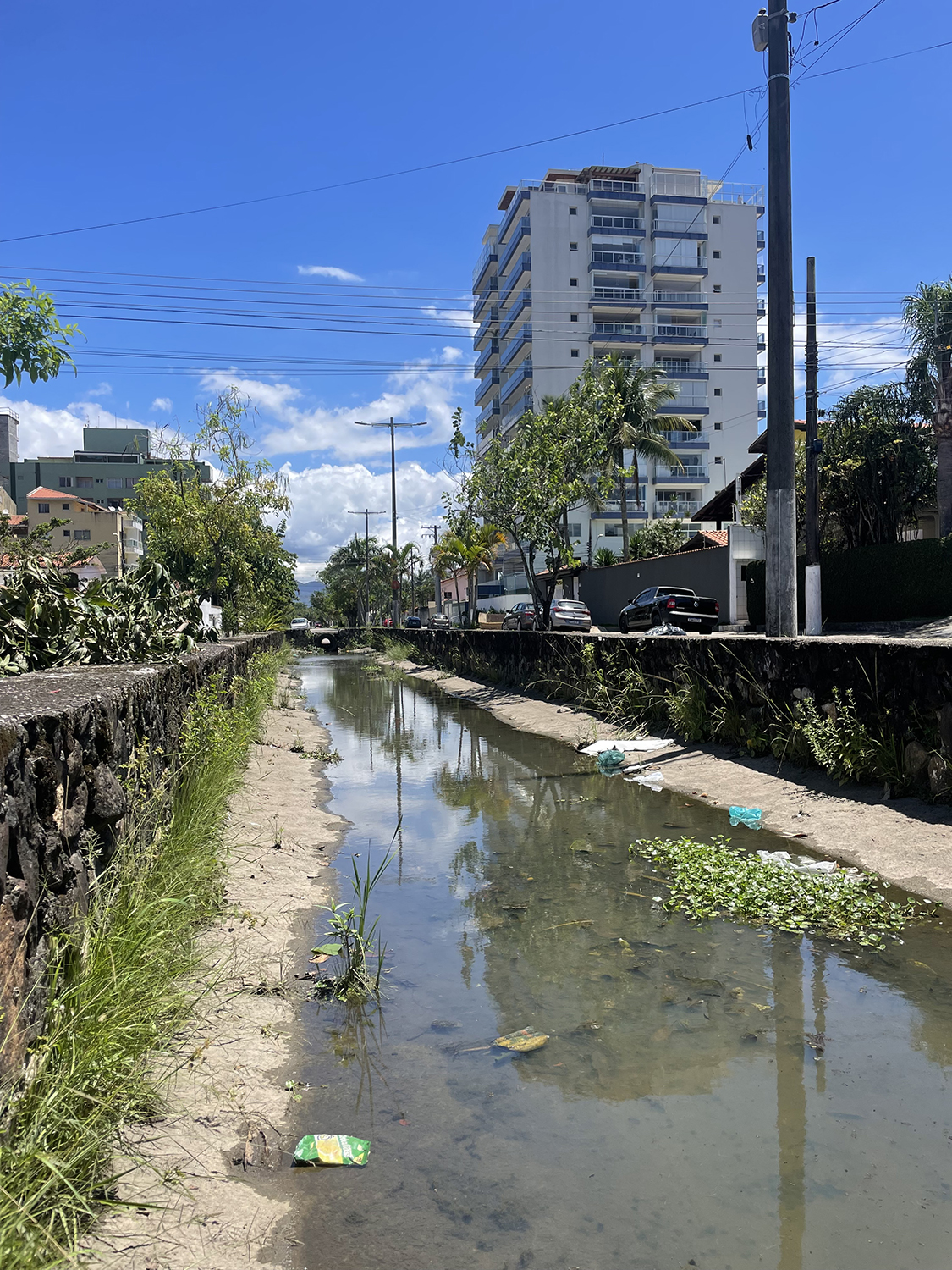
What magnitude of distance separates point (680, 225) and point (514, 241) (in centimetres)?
1356

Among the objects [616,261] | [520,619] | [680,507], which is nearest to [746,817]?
[520,619]

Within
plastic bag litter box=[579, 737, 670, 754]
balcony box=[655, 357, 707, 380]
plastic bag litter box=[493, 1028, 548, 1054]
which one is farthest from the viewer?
balcony box=[655, 357, 707, 380]

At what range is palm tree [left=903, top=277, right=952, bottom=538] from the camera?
2722 centimetres

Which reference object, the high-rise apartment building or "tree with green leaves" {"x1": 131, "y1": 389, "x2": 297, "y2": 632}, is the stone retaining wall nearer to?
"tree with green leaves" {"x1": 131, "y1": 389, "x2": 297, "y2": 632}

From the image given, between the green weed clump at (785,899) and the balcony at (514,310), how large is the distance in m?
73.2

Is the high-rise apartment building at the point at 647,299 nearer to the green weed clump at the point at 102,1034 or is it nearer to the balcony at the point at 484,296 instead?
the balcony at the point at 484,296

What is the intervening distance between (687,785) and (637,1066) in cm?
660

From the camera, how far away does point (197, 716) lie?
8461mm

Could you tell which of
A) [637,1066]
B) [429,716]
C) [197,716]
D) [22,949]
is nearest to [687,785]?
[197,716]

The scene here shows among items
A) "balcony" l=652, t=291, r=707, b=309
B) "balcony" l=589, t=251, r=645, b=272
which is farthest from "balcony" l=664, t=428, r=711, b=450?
"balcony" l=589, t=251, r=645, b=272

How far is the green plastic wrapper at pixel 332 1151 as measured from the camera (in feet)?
11.4

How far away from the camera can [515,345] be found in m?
76.1

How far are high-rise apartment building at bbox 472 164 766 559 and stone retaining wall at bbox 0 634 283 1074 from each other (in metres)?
66.6

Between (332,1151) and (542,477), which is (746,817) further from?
(542,477)
